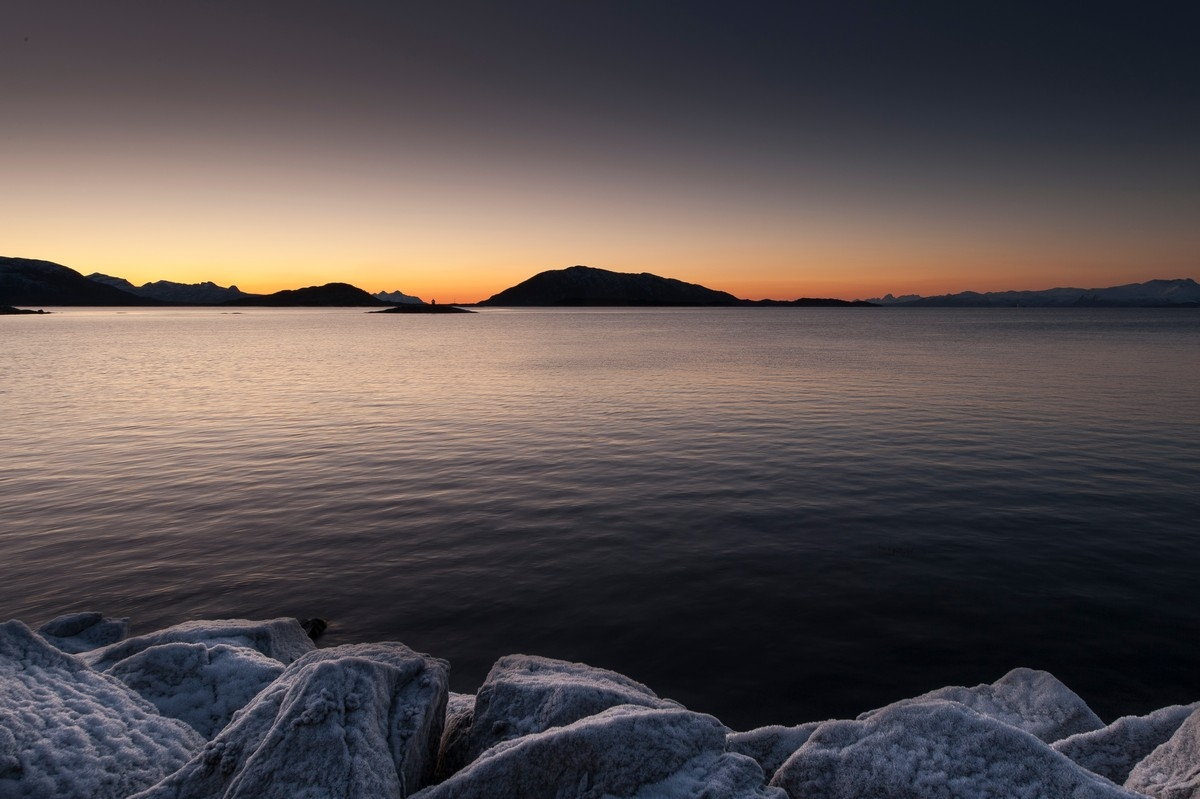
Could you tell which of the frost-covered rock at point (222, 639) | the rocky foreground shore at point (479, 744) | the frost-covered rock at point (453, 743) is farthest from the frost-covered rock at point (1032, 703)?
the frost-covered rock at point (222, 639)

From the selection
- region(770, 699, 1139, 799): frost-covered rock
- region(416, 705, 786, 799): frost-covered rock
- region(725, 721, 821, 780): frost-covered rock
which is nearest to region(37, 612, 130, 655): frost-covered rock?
region(416, 705, 786, 799): frost-covered rock

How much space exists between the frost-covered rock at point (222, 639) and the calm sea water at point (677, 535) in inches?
70.8

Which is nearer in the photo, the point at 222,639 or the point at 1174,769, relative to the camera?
the point at 1174,769

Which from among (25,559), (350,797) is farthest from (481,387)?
(350,797)

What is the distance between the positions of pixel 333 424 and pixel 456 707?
25367mm

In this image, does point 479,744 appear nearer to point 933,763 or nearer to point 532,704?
point 532,704

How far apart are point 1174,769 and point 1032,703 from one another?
2741 mm

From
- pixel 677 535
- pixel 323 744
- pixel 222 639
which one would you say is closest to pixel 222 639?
pixel 222 639

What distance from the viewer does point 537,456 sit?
23.6m

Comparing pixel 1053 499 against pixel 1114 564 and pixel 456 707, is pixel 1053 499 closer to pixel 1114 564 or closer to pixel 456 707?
pixel 1114 564

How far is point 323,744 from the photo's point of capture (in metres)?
4.99

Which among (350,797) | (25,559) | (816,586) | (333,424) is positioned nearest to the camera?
(350,797)

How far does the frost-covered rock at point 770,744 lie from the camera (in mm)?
6185

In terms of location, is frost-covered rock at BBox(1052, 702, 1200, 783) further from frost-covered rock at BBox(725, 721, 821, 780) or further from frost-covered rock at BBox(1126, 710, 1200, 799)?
frost-covered rock at BBox(725, 721, 821, 780)
